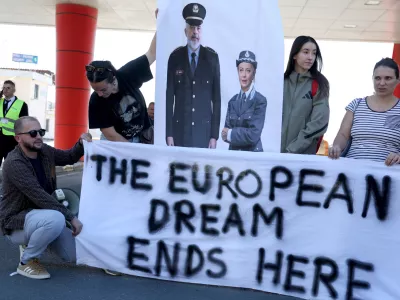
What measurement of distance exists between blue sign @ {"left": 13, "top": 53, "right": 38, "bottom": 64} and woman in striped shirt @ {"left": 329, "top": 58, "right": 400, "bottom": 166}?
58894 millimetres

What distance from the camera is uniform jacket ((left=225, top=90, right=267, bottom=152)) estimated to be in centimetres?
349

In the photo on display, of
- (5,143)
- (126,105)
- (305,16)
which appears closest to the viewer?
(126,105)

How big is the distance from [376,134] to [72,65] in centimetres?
949

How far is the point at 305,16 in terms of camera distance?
11484mm

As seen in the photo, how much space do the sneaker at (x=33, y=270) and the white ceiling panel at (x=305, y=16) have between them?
8.25 m

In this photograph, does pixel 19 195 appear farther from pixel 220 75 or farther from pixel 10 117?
pixel 10 117

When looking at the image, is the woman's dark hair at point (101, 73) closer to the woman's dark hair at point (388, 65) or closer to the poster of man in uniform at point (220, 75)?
the poster of man in uniform at point (220, 75)

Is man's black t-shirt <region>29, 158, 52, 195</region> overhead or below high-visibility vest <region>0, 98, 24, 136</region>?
below

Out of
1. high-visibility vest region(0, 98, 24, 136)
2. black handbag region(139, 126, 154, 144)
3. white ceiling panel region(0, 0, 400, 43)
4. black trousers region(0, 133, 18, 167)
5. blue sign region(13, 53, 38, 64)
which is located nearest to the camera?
black handbag region(139, 126, 154, 144)

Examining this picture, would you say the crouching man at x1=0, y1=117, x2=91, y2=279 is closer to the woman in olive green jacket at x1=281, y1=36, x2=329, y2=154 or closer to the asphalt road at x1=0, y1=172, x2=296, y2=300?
the asphalt road at x1=0, y1=172, x2=296, y2=300

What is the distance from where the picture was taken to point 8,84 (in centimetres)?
750

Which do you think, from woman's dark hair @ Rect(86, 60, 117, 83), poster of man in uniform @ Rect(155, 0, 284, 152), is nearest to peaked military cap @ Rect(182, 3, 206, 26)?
poster of man in uniform @ Rect(155, 0, 284, 152)

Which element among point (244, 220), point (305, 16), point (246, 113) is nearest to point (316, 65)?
point (246, 113)

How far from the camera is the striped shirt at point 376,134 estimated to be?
326 centimetres
